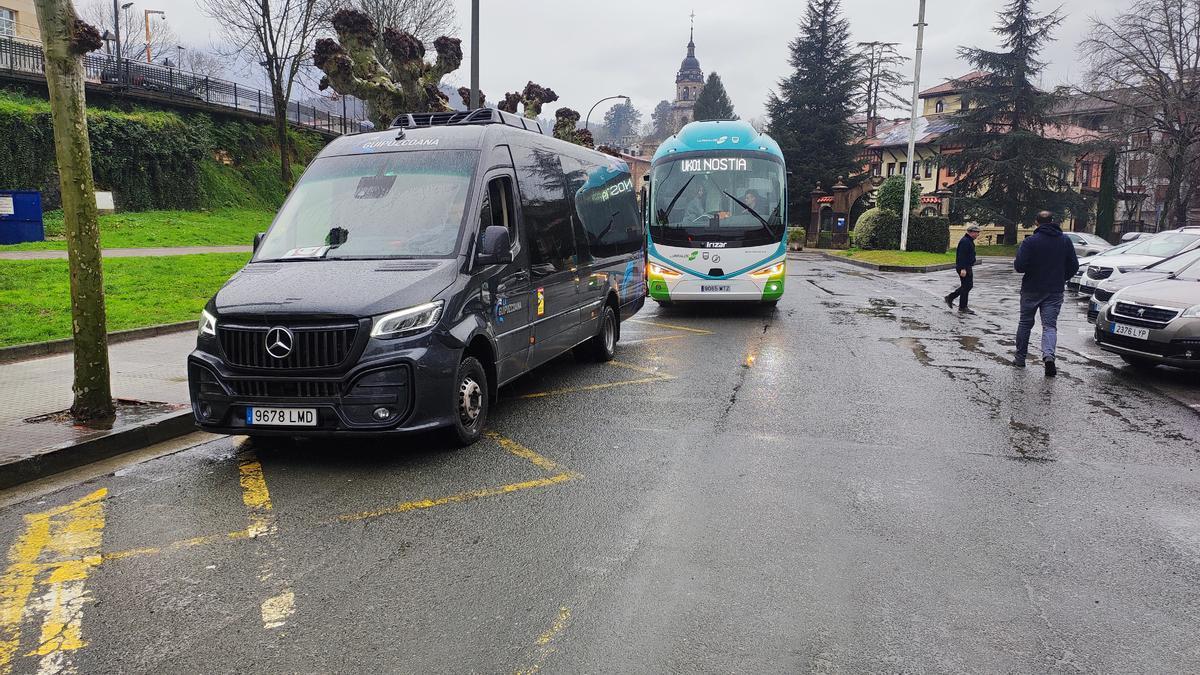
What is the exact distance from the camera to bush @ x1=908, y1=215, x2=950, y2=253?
118 feet

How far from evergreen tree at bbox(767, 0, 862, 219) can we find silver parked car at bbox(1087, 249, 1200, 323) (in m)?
39.7

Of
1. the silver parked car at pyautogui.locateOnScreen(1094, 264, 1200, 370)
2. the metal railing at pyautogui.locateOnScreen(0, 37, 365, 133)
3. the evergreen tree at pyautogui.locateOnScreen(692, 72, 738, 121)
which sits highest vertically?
the evergreen tree at pyautogui.locateOnScreen(692, 72, 738, 121)

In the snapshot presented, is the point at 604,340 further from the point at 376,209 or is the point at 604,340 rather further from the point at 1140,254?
the point at 1140,254

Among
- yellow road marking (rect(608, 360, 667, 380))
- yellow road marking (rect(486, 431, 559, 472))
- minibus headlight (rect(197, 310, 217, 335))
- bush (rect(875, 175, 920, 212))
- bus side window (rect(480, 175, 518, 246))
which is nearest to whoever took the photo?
minibus headlight (rect(197, 310, 217, 335))

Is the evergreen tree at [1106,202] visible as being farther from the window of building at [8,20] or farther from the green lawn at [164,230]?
the window of building at [8,20]

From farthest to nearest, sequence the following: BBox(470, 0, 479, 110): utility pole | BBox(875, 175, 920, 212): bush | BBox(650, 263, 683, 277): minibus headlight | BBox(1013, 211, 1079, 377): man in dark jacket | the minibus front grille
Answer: BBox(875, 175, 920, 212): bush → BBox(470, 0, 479, 110): utility pole → BBox(650, 263, 683, 277): minibus headlight → BBox(1013, 211, 1079, 377): man in dark jacket → the minibus front grille

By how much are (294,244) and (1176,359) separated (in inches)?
355

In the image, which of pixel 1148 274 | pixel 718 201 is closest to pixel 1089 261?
pixel 1148 274

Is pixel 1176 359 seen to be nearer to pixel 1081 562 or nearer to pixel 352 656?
pixel 1081 562

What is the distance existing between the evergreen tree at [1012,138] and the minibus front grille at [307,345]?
45634mm

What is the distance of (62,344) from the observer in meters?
9.62

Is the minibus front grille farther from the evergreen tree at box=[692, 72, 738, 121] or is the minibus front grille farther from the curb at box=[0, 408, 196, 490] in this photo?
the evergreen tree at box=[692, 72, 738, 121]

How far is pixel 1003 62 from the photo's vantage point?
149 ft

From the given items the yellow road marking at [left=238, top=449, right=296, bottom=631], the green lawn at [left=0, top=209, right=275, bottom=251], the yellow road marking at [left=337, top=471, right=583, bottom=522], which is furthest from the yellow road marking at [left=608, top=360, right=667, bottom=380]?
the green lawn at [left=0, top=209, right=275, bottom=251]
